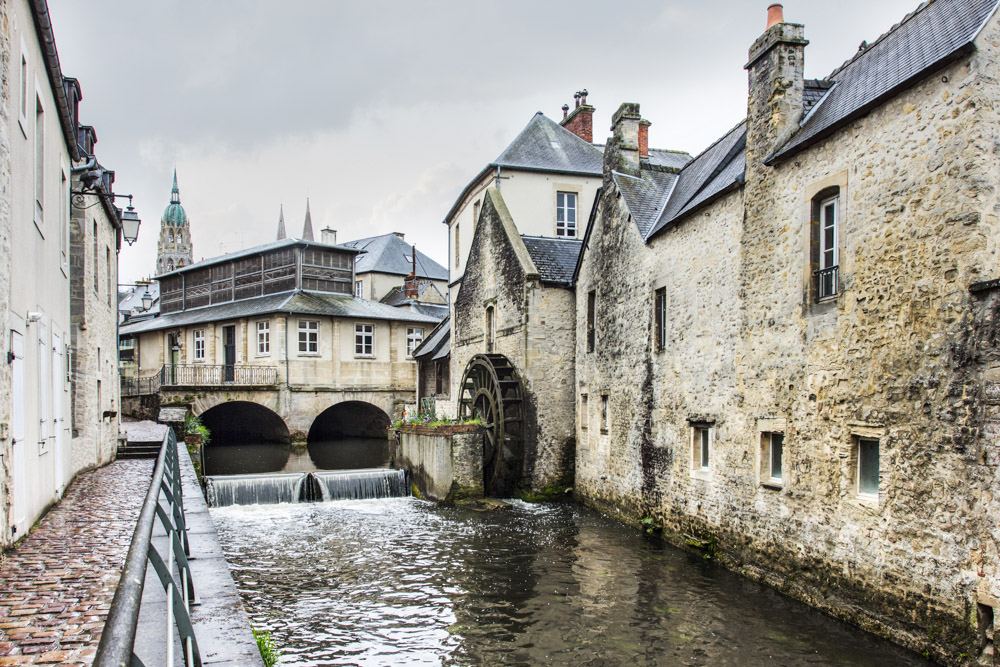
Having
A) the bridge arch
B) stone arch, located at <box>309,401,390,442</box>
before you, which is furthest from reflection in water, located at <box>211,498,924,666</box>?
stone arch, located at <box>309,401,390,442</box>

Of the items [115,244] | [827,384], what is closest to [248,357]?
[115,244]

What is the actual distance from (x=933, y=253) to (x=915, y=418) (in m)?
1.58

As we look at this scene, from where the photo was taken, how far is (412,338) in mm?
34125

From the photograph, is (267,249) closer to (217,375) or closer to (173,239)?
(217,375)

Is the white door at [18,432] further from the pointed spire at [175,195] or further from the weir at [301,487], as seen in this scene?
the pointed spire at [175,195]

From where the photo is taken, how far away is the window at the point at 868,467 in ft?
26.9

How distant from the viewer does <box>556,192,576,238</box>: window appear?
70.6ft

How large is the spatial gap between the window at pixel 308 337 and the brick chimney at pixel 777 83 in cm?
2371

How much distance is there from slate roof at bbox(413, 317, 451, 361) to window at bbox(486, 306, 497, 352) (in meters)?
5.09

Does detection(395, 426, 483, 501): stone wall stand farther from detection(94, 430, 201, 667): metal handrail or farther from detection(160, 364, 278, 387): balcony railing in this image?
detection(160, 364, 278, 387): balcony railing

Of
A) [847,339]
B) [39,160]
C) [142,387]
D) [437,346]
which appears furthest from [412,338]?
[847,339]

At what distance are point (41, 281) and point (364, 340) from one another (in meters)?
24.0

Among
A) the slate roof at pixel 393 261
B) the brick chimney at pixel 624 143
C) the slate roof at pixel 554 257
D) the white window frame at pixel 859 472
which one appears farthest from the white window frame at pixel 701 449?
the slate roof at pixel 393 261

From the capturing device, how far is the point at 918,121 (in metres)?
7.70
